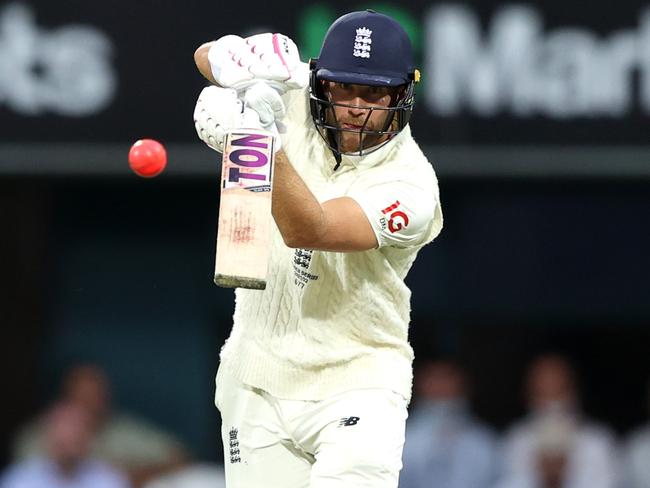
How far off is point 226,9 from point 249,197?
3542 mm

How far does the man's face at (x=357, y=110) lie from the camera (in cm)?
419

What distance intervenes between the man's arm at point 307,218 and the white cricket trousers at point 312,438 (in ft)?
1.59

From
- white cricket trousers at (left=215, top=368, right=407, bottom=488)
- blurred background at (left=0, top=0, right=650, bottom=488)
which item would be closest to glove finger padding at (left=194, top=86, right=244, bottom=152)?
white cricket trousers at (left=215, top=368, right=407, bottom=488)

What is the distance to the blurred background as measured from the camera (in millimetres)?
7137

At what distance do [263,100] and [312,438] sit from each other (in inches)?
39.9

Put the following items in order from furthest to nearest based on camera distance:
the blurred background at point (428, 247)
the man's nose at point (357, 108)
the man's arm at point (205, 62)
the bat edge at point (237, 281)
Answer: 1. the blurred background at point (428, 247)
2. the man's arm at point (205, 62)
3. the man's nose at point (357, 108)
4. the bat edge at point (237, 281)

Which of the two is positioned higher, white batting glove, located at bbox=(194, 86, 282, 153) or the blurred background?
white batting glove, located at bbox=(194, 86, 282, 153)

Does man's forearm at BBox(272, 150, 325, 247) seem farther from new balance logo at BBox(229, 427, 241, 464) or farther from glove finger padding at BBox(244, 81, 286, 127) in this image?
new balance logo at BBox(229, 427, 241, 464)

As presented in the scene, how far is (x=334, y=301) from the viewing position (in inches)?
167

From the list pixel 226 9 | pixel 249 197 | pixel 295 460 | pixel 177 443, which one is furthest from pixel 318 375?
pixel 177 443

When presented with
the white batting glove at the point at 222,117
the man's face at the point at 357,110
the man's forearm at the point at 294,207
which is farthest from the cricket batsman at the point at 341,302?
the white batting glove at the point at 222,117

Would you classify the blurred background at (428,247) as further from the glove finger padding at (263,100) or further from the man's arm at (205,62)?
the glove finger padding at (263,100)

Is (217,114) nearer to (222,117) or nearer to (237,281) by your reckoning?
→ (222,117)

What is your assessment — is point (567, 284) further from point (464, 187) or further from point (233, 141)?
point (233, 141)
